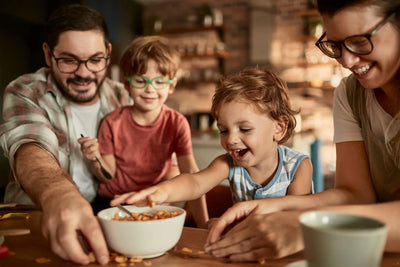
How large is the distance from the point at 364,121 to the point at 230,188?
569mm

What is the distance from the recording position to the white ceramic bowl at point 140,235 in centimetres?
77

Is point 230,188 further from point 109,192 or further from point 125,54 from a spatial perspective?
point 125,54

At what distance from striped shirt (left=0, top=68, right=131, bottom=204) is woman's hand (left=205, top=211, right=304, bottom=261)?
34.3 inches

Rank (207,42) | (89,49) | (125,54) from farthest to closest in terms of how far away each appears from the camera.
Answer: (207,42) < (125,54) < (89,49)

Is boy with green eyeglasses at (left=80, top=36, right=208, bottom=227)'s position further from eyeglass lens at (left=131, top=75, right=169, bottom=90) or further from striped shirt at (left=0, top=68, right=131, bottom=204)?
striped shirt at (left=0, top=68, right=131, bottom=204)

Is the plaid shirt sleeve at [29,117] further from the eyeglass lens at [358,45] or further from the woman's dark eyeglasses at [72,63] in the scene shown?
the eyeglass lens at [358,45]

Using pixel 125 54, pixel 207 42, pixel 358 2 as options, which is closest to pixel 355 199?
pixel 358 2

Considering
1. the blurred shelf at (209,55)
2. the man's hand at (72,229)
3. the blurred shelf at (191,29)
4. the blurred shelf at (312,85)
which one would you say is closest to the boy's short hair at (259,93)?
the man's hand at (72,229)

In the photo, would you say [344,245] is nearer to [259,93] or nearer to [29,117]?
[259,93]

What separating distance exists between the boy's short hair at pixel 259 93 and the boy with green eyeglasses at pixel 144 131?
46 cm

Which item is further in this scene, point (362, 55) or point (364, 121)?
point (364, 121)

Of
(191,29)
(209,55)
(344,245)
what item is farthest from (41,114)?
(191,29)

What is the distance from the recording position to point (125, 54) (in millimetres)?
1915

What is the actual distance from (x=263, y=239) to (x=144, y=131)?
1.20 meters
